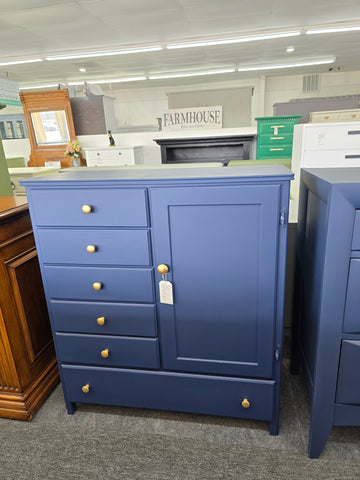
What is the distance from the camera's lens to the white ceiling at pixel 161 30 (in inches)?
168

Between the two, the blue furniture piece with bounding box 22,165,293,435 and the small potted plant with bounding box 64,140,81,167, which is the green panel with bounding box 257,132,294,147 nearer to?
the small potted plant with bounding box 64,140,81,167

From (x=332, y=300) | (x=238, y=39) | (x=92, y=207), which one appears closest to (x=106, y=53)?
(x=238, y=39)

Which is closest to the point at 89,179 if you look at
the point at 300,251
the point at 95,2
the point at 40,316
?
the point at 40,316

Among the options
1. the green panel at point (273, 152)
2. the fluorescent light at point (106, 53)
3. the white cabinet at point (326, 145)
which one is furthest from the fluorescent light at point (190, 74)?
the white cabinet at point (326, 145)

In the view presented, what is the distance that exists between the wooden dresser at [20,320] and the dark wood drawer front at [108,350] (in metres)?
0.21

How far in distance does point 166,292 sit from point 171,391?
1.56 ft

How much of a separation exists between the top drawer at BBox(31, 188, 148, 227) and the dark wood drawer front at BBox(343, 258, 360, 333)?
726 millimetres

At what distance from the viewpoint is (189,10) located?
4.42 m

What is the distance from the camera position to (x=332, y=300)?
1.06 meters

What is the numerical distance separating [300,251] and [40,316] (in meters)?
1.34

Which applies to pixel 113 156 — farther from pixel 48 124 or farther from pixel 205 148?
pixel 48 124

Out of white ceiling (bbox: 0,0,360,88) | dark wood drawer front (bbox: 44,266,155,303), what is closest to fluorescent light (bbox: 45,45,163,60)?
white ceiling (bbox: 0,0,360,88)

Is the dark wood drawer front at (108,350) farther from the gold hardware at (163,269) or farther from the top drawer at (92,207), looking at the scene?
the top drawer at (92,207)

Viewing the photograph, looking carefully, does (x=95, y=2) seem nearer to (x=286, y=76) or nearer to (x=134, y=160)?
(x=134, y=160)
